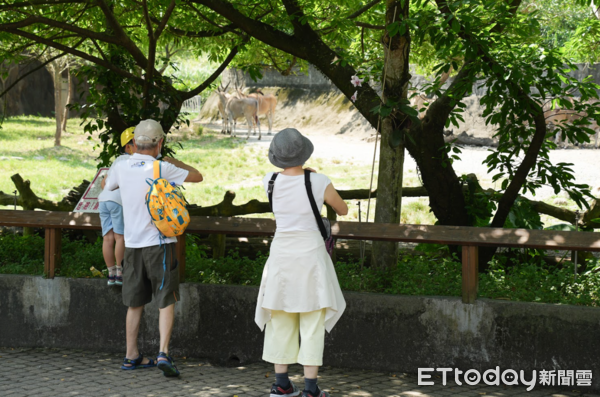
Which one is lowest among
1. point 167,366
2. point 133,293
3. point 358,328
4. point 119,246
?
point 167,366

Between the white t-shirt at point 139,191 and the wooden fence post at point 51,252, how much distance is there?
1326 mm

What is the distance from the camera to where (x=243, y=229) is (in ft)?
19.4

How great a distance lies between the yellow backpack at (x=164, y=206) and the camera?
16.6 ft

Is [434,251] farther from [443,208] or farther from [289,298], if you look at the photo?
[289,298]

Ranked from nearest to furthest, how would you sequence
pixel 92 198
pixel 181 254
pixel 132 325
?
pixel 132 325 → pixel 181 254 → pixel 92 198

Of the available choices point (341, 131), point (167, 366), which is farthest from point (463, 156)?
point (167, 366)

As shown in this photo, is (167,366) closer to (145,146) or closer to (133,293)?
(133,293)

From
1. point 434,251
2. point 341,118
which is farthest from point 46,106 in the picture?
point 434,251

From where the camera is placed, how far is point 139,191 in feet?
16.9

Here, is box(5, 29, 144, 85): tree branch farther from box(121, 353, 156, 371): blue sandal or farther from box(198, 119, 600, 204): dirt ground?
box(198, 119, 600, 204): dirt ground

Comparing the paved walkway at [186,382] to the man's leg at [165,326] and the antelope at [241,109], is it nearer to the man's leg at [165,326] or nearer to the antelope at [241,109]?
the man's leg at [165,326]

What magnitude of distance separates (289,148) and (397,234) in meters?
1.47

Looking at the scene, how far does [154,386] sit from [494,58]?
416cm

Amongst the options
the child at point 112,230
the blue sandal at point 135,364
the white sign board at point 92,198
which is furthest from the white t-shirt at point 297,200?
the white sign board at point 92,198
